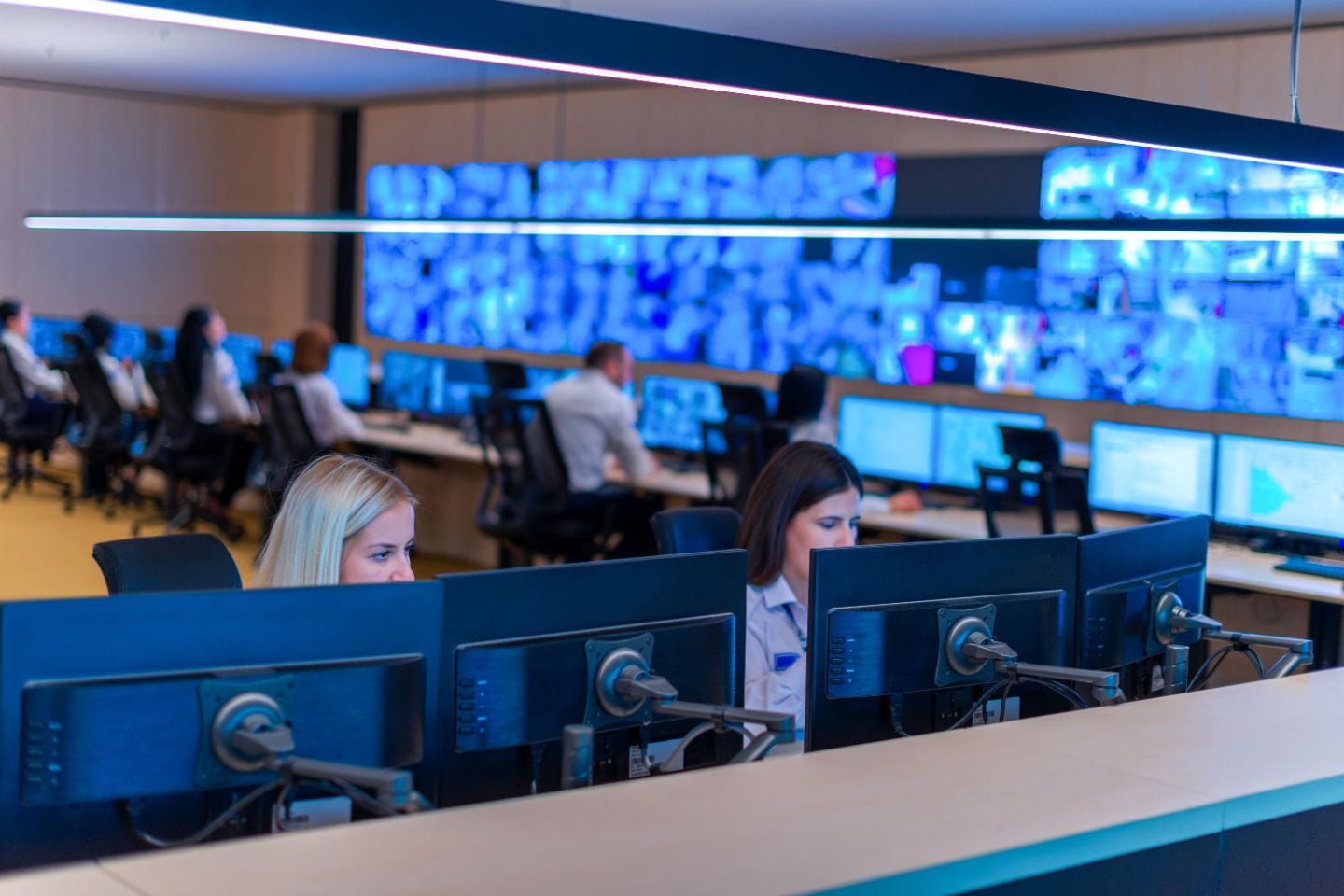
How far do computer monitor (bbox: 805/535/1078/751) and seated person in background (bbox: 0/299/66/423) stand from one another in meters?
8.81

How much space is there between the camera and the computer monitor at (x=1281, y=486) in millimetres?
5195

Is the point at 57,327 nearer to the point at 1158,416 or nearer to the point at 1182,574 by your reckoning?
the point at 1158,416

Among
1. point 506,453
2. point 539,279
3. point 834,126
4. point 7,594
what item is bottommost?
point 7,594

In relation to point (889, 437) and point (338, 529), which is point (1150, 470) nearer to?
point (889, 437)

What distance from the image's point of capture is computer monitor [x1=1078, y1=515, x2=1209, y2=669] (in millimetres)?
2686

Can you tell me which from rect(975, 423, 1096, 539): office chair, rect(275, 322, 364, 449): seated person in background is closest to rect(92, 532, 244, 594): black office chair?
rect(975, 423, 1096, 539): office chair

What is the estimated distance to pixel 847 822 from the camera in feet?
5.93

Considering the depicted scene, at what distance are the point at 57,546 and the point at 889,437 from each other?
15.9ft

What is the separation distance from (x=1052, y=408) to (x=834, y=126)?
82.2 inches

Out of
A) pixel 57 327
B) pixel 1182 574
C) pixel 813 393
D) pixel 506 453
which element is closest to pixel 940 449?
pixel 813 393

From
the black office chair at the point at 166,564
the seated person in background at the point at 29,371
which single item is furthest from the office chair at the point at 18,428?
the black office chair at the point at 166,564

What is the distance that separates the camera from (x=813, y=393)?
634 cm

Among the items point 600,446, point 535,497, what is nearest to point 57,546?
point 535,497

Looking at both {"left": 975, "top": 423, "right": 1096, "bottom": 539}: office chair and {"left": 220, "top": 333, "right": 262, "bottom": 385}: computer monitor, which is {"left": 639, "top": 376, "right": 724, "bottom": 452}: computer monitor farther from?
{"left": 220, "top": 333, "right": 262, "bottom": 385}: computer monitor
